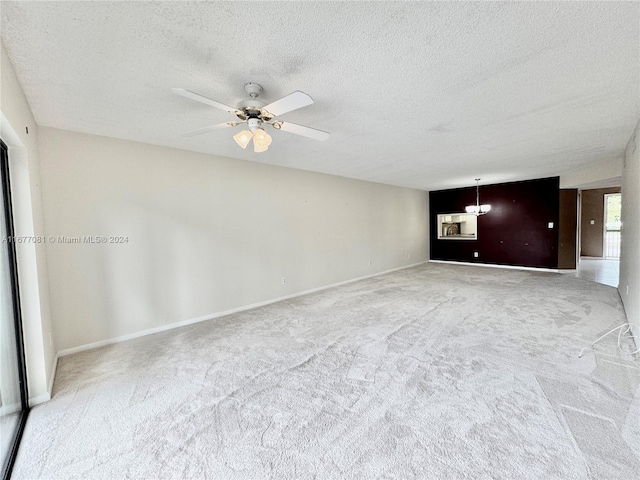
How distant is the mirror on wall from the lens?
29.7ft

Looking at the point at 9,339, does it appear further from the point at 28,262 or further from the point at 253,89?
the point at 253,89

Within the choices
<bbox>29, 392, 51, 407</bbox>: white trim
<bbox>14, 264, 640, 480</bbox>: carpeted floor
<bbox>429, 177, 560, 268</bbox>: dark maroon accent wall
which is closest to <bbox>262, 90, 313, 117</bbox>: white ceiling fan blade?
<bbox>14, 264, 640, 480</bbox>: carpeted floor

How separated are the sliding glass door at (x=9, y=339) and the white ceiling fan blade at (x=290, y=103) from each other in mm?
1939

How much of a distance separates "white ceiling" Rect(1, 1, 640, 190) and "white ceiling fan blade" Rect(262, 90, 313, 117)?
23 cm

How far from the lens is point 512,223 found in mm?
7629

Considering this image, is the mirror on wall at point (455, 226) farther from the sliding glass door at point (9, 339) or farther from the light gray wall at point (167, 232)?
the sliding glass door at point (9, 339)

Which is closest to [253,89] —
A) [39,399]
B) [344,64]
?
[344,64]

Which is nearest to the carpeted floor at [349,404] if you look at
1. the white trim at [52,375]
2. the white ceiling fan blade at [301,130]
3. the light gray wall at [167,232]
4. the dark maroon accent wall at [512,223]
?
the white trim at [52,375]

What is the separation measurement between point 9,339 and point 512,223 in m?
9.50

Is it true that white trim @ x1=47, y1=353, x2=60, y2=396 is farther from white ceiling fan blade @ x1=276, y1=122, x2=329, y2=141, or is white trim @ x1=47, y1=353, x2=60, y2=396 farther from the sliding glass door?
white ceiling fan blade @ x1=276, y1=122, x2=329, y2=141

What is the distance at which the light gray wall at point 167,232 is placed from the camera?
120 inches

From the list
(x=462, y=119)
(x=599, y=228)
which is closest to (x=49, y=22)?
(x=462, y=119)

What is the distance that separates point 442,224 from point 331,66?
8.43 meters

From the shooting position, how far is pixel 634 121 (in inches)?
121
